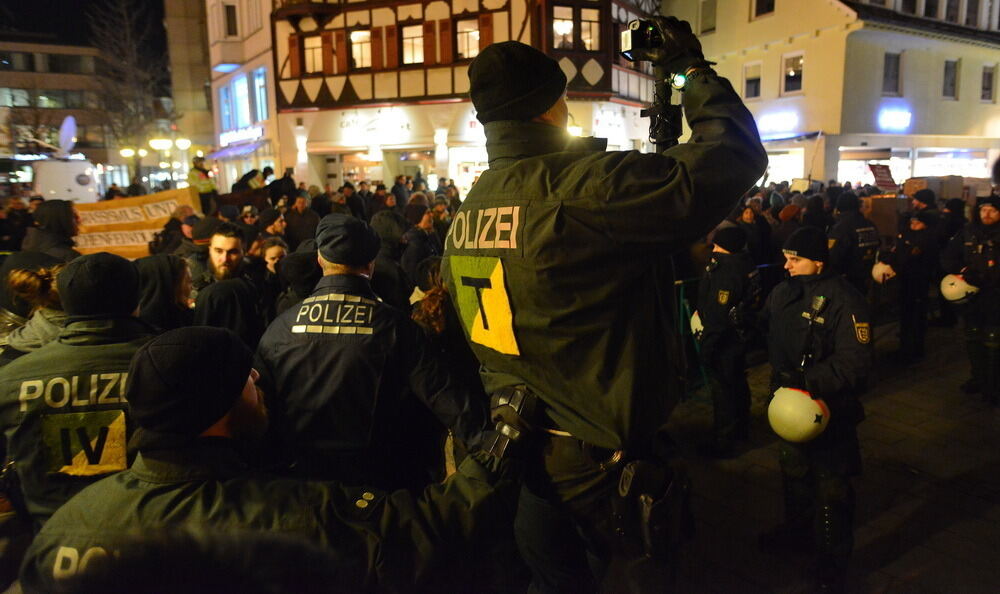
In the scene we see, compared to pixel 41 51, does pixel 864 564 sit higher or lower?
lower

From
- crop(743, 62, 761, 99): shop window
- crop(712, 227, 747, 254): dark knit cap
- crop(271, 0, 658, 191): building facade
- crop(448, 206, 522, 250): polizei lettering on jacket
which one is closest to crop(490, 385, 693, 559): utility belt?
crop(448, 206, 522, 250): polizei lettering on jacket

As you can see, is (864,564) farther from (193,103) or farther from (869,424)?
(193,103)

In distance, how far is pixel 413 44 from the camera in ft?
79.4

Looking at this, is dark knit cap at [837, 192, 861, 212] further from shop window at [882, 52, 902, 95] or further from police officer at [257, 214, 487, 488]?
shop window at [882, 52, 902, 95]

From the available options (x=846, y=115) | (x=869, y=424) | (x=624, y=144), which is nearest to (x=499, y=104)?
(x=869, y=424)

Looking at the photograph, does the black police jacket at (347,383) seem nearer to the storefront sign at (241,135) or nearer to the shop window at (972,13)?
the storefront sign at (241,135)

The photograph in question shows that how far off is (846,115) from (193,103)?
141ft

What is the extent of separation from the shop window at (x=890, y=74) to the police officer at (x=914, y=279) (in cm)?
2134

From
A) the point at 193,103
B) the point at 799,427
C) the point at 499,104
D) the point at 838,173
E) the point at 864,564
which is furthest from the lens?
the point at 193,103

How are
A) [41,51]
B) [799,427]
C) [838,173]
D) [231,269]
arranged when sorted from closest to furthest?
[799,427] → [231,269] → [838,173] → [41,51]

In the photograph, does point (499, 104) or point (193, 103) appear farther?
point (193, 103)

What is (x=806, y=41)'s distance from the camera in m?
25.4

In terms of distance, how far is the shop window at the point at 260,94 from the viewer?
28297mm

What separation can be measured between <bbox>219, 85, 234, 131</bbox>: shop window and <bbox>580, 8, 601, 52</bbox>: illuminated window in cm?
1911
